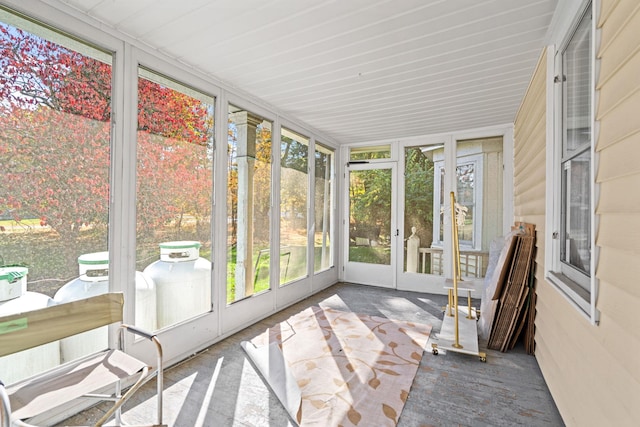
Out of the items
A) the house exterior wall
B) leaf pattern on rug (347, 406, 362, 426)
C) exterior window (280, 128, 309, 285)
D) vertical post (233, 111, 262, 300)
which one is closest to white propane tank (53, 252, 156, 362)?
vertical post (233, 111, 262, 300)

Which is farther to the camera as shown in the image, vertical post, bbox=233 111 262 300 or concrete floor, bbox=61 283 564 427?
vertical post, bbox=233 111 262 300

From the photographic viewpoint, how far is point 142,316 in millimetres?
2359

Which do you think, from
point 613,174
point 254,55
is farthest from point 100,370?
point 613,174

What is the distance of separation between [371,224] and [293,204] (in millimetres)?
1827

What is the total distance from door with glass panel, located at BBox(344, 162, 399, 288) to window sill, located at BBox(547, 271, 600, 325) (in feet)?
10.6

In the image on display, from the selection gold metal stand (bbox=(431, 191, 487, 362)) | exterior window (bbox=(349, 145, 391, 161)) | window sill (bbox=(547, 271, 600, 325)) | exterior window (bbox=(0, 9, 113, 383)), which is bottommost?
gold metal stand (bbox=(431, 191, 487, 362))

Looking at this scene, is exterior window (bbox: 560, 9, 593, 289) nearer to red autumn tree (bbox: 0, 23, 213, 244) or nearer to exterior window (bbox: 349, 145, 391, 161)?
red autumn tree (bbox: 0, 23, 213, 244)

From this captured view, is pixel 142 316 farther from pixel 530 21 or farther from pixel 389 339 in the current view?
pixel 530 21

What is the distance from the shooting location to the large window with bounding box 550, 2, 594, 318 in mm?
1636

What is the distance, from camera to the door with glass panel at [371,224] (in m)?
5.34

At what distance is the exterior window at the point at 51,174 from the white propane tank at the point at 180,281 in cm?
43

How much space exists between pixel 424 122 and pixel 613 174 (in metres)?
3.28

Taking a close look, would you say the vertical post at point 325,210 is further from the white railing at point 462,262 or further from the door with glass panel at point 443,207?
the white railing at point 462,262

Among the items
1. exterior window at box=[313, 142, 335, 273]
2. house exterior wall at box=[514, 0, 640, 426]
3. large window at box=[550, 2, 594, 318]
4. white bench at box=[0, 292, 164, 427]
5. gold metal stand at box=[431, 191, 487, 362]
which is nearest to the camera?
house exterior wall at box=[514, 0, 640, 426]
